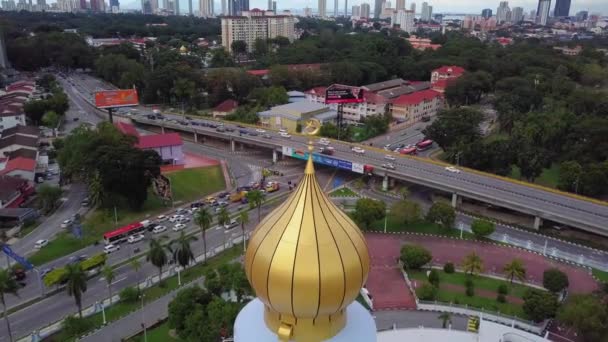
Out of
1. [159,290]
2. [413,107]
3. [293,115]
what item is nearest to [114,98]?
[293,115]

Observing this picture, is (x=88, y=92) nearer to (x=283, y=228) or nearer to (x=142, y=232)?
(x=142, y=232)

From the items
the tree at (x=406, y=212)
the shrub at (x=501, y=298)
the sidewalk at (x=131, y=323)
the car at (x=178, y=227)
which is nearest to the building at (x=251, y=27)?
the car at (x=178, y=227)

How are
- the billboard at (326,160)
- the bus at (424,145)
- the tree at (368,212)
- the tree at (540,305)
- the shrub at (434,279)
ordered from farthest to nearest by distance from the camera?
the bus at (424,145) < the billboard at (326,160) < the tree at (368,212) < the shrub at (434,279) < the tree at (540,305)


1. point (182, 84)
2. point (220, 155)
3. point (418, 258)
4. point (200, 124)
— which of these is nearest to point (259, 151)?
point (220, 155)

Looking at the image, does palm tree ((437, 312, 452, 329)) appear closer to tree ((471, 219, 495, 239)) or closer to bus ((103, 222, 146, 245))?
tree ((471, 219, 495, 239))

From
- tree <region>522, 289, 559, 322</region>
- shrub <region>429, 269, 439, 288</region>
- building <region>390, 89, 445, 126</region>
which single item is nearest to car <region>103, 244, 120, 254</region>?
shrub <region>429, 269, 439, 288</region>

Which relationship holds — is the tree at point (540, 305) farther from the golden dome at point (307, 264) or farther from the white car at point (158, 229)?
the white car at point (158, 229)
